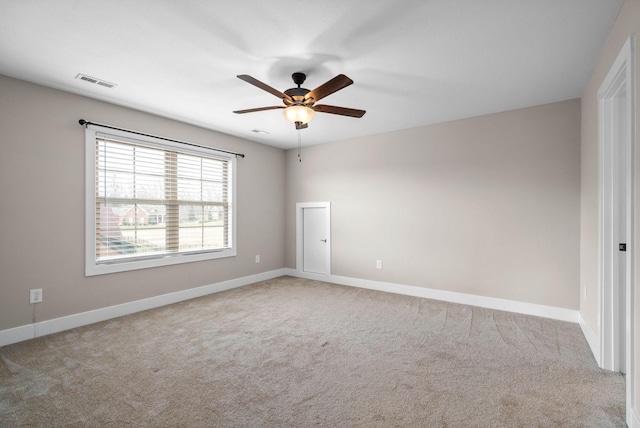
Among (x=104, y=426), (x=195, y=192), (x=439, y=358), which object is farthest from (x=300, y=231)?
(x=104, y=426)

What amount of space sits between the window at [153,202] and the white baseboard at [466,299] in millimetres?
2133

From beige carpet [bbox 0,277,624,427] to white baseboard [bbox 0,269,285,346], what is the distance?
0.38ft

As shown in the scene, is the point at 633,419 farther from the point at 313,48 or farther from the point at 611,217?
the point at 313,48

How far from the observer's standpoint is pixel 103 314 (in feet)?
11.6

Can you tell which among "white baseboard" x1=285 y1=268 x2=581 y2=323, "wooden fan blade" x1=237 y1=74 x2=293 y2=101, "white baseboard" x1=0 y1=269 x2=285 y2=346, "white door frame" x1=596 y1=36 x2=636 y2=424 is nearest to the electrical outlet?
"white baseboard" x1=0 y1=269 x2=285 y2=346

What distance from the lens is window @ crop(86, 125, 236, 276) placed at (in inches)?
141

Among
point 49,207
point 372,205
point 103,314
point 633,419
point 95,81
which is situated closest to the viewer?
point 633,419

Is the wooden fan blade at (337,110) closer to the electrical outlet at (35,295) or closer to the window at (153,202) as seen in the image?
the window at (153,202)

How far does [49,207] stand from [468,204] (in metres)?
5.02

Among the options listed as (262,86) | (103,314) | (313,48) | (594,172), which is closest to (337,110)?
(313,48)

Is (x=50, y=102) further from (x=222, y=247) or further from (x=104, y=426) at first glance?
(x=104, y=426)

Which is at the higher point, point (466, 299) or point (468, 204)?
point (468, 204)

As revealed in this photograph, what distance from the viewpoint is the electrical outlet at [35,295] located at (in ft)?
10.0

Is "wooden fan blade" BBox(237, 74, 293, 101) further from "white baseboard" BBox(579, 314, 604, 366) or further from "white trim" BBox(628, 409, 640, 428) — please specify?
"white baseboard" BBox(579, 314, 604, 366)
